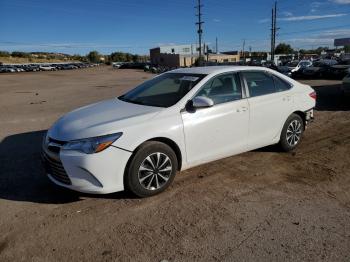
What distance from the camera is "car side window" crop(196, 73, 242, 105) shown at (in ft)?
15.4

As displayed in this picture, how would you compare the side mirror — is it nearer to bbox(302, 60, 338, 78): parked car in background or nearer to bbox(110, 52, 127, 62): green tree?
bbox(302, 60, 338, 78): parked car in background

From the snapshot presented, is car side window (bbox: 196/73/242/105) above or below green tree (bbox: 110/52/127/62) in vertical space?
below

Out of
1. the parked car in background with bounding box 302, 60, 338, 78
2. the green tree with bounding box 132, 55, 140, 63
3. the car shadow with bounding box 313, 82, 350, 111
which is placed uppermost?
the green tree with bounding box 132, 55, 140, 63

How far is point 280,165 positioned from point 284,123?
2.47ft

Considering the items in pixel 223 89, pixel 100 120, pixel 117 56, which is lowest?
pixel 100 120

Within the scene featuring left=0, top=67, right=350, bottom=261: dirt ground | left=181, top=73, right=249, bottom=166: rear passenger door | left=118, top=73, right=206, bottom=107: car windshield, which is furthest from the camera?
left=118, top=73, right=206, bottom=107: car windshield

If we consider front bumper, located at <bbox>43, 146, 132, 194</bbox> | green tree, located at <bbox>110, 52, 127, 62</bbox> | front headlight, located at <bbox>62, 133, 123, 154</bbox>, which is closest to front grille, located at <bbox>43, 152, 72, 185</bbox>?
front bumper, located at <bbox>43, 146, 132, 194</bbox>

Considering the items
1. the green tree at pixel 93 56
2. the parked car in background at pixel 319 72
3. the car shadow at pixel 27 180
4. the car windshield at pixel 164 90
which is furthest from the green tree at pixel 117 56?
the car windshield at pixel 164 90

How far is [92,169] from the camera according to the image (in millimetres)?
3730

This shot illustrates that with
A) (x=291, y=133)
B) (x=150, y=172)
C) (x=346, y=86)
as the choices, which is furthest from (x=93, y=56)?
(x=150, y=172)

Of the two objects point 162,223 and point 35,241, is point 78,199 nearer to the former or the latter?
point 35,241

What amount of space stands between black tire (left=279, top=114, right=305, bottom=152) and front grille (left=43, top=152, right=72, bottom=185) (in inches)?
137

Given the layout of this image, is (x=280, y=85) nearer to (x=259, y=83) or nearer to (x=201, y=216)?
(x=259, y=83)

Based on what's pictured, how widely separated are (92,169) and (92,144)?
0.90 ft
